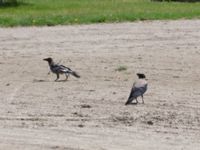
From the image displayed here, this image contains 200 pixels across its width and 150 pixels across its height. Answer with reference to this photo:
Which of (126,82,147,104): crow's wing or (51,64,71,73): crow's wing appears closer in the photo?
(126,82,147,104): crow's wing

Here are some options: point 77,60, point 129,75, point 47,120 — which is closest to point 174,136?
point 47,120

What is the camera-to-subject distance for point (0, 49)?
21547 mm

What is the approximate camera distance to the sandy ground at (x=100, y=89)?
11.6 metres

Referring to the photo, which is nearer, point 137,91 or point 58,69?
point 137,91

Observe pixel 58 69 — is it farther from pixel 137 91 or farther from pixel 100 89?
pixel 137 91

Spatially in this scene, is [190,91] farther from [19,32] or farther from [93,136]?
[19,32]

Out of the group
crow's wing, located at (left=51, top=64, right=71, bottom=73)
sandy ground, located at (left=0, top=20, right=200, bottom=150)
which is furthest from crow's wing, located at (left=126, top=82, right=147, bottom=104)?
crow's wing, located at (left=51, top=64, right=71, bottom=73)

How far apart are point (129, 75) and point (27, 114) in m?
4.38

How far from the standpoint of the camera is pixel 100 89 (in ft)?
51.3

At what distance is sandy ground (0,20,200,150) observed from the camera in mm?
11617

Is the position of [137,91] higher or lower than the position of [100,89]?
higher

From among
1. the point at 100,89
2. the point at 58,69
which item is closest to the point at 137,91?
the point at 100,89

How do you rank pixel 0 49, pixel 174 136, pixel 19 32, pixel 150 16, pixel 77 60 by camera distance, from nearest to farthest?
pixel 174 136
pixel 77 60
pixel 0 49
pixel 19 32
pixel 150 16

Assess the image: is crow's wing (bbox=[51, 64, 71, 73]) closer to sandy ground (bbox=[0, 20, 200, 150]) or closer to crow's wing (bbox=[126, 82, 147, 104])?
sandy ground (bbox=[0, 20, 200, 150])
